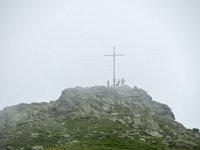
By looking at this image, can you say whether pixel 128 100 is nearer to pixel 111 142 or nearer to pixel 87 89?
pixel 87 89

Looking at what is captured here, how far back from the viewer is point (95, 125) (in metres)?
83.3

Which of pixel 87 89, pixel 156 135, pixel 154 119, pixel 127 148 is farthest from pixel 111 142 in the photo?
pixel 87 89

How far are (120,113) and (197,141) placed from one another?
24.4 metres

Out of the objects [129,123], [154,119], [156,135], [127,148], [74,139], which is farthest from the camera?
[154,119]

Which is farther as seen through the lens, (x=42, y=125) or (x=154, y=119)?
(x=154, y=119)

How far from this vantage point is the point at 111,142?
7169 centimetres

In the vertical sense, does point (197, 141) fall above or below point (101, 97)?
below

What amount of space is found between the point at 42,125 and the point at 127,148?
25.8 meters

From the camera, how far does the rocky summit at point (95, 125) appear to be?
70625mm

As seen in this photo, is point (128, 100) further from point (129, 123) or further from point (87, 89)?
point (129, 123)

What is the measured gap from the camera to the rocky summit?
70.6m

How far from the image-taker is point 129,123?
87.9 meters

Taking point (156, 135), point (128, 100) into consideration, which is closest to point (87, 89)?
point (128, 100)

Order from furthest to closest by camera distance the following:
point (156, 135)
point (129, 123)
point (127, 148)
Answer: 1. point (129, 123)
2. point (156, 135)
3. point (127, 148)
